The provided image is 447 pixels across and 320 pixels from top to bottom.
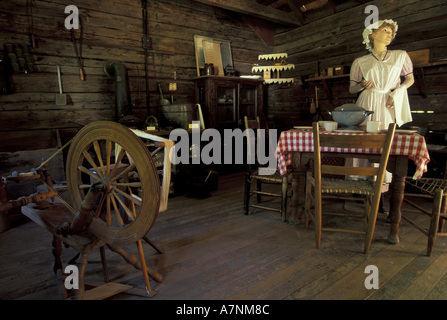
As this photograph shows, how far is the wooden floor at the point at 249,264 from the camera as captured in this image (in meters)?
1.63

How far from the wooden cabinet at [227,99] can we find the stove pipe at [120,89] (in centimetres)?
128

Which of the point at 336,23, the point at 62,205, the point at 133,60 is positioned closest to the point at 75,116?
the point at 133,60

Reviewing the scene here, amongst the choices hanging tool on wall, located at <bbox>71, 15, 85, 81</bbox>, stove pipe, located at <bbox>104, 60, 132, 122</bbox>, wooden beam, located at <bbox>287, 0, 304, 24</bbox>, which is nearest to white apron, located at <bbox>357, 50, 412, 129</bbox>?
wooden beam, located at <bbox>287, 0, 304, 24</bbox>

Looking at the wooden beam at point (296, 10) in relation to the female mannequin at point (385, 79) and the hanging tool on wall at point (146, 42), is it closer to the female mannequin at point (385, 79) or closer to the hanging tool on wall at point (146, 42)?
the female mannequin at point (385, 79)

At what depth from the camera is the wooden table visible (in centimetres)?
200

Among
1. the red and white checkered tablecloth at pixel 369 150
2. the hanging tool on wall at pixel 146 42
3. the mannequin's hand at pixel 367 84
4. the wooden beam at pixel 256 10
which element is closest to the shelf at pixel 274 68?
the wooden beam at pixel 256 10

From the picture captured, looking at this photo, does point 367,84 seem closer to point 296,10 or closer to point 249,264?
point 249,264

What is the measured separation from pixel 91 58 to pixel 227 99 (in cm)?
216

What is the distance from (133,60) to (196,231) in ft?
9.46

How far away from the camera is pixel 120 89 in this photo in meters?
3.75

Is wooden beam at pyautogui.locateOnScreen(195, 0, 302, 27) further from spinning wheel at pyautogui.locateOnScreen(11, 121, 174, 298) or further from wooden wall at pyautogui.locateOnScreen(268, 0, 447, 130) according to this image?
spinning wheel at pyautogui.locateOnScreen(11, 121, 174, 298)

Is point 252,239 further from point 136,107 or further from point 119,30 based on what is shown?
point 119,30

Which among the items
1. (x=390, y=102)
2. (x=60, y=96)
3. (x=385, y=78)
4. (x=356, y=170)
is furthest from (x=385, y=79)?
(x=60, y=96)

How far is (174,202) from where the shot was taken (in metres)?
3.36
